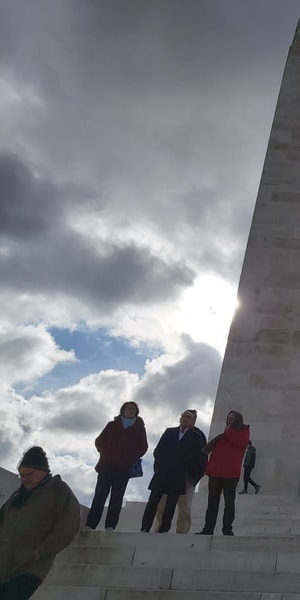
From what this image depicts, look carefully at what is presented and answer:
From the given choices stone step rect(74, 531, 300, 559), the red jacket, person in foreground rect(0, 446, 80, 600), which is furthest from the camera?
the red jacket

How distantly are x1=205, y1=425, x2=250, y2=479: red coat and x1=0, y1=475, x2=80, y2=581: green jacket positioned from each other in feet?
9.56

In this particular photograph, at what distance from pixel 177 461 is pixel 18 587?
3.35 m

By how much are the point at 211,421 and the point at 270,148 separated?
19.4 ft

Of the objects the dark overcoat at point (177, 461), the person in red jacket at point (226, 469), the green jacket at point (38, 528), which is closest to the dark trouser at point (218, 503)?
the person in red jacket at point (226, 469)

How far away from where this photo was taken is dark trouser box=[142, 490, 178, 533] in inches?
297

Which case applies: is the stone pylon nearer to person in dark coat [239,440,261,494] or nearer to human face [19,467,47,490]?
person in dark coat [239,440,261,494]

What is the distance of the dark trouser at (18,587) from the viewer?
174 inches

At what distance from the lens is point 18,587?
446 centimetres

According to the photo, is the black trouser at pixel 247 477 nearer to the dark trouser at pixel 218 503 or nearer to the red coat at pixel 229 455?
the red coat at pixel 229 455

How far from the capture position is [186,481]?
763 cm

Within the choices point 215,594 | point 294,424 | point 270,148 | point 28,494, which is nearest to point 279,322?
point 294,424

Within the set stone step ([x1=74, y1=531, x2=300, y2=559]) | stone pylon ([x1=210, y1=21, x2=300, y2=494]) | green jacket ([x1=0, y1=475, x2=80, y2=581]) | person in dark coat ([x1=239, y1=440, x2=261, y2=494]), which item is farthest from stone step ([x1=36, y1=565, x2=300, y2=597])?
stone pylon ([x1=210, y1=21, x2=300, y2=494])

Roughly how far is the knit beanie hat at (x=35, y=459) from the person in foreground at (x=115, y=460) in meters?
2.79

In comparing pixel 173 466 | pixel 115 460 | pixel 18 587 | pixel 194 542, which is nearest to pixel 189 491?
pixel 173 466
